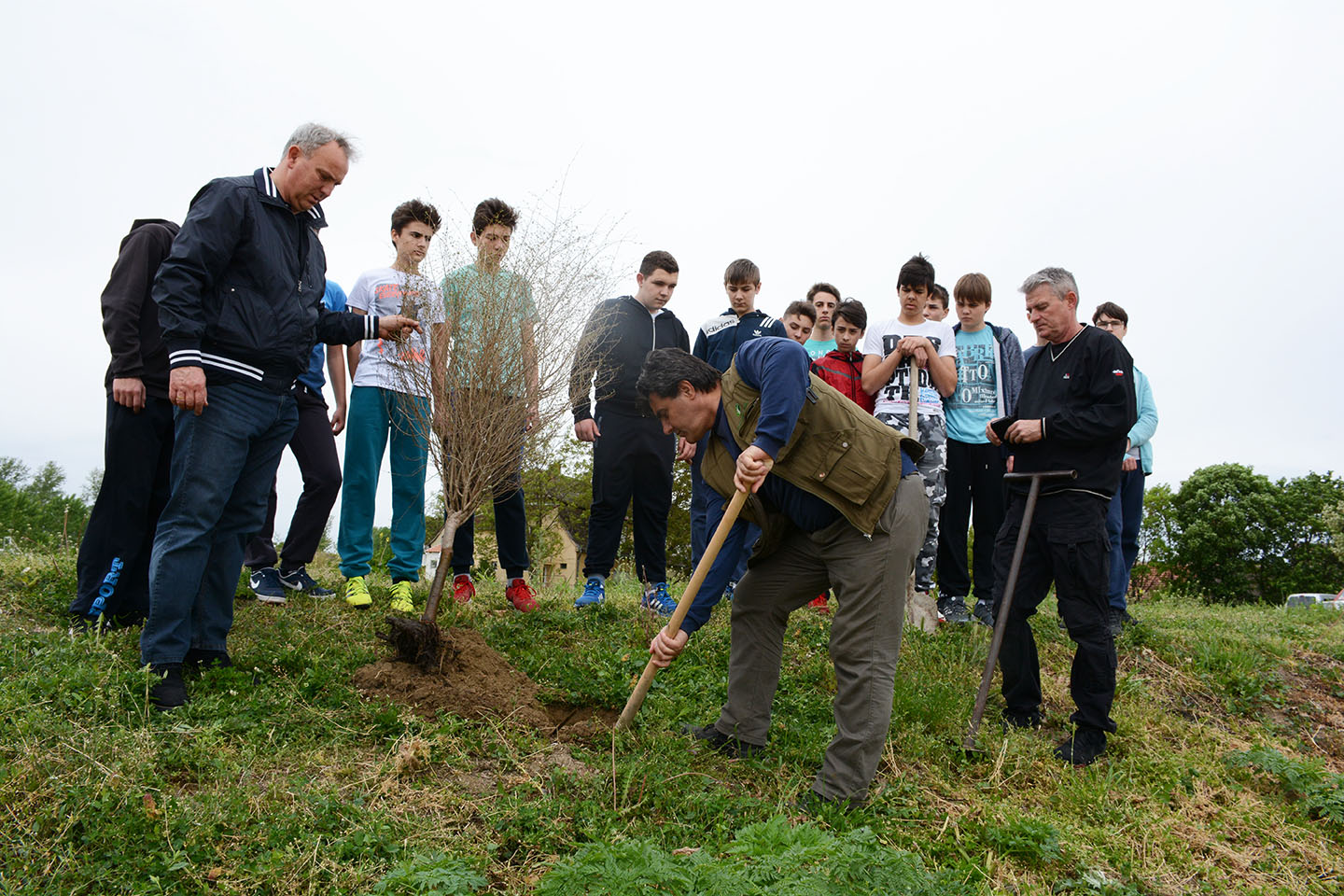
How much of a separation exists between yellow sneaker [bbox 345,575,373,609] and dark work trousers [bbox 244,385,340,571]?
52cm

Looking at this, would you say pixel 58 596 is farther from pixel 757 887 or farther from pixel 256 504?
pixel 757 887

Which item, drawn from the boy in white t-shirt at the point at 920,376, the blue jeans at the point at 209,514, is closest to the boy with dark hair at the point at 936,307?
the boy in white t-shirt at the point at 920,376

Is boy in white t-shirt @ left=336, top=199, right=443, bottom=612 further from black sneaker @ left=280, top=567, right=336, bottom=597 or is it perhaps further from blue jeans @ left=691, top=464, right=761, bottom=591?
blue jeans @ left=691, top=464, right=761, bottom=591

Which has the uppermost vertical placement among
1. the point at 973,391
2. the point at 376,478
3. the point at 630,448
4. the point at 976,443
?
the point at 973,391

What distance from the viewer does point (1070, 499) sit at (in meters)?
4.86

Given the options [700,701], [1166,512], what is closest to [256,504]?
[700,701]

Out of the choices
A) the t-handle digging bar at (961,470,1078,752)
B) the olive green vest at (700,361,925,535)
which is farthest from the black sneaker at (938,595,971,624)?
the olive green vest at (700,361,925,535)

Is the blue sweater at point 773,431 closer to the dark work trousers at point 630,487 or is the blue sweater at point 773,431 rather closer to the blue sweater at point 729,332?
the dark work trousers at point 630,487

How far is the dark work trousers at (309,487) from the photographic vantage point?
237 inches

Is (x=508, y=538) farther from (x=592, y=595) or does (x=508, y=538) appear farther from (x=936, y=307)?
(x=936, y=307)

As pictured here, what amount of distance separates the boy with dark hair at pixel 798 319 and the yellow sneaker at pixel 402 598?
3.51 meters

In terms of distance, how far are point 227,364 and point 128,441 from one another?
3.71 feet

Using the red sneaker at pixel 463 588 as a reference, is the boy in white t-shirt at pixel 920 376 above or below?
above

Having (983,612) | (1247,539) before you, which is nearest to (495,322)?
(983,612)
